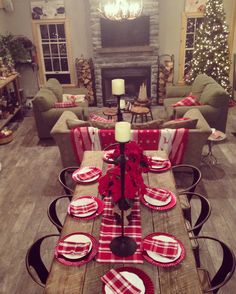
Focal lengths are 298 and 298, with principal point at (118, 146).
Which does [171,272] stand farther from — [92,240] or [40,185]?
[40,185]

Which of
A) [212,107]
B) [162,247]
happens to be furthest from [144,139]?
[162,247]

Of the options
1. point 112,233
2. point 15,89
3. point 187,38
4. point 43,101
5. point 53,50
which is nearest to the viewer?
Answer: point 112,233

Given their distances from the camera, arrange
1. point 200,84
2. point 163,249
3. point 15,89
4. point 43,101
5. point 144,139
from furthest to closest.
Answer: point 15,89 < point 200,84 < point 43,101 < point 144,139 < point 163,249

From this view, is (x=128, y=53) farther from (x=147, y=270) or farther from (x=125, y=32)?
(x=147, y=270)

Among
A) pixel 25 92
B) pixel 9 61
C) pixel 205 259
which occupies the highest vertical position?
pixel 9 61

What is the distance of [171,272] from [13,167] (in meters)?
3.77

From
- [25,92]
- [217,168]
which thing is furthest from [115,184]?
[25,92]

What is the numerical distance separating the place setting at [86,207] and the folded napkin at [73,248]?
0.29 m

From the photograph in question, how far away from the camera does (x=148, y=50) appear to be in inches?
289

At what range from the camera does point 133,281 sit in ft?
5.74

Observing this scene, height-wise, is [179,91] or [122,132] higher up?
[122,132]

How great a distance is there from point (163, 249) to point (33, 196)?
2625mm

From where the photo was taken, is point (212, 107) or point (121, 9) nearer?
point (121, 9)

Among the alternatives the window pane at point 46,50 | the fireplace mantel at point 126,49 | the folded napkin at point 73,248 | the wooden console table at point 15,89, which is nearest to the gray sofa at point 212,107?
the fireplace mantel at point 126,49
